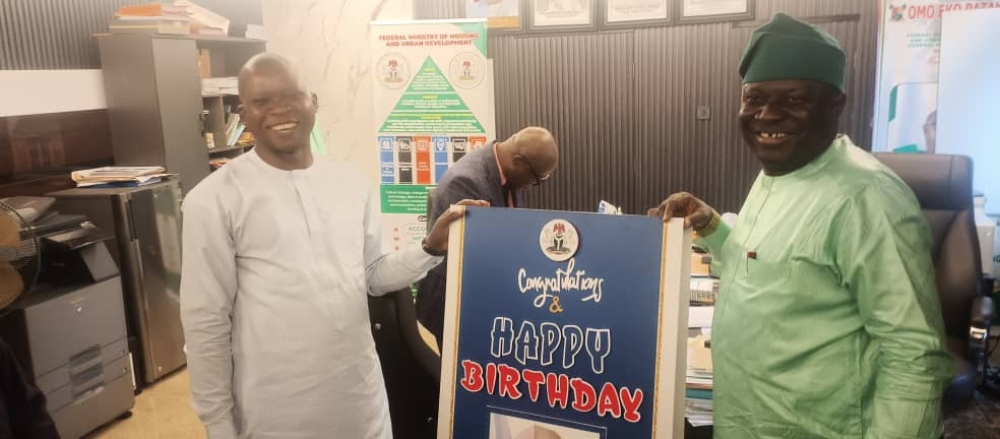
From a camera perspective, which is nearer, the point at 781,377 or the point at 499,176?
the point at 781,377

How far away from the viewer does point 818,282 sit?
121cm

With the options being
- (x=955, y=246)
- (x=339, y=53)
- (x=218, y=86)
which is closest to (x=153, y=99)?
(x=218, y=86)

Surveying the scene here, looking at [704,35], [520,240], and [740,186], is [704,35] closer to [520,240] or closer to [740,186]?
[740,186]

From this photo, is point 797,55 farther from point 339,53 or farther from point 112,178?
point 112,178

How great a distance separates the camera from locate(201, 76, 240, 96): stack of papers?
431cm

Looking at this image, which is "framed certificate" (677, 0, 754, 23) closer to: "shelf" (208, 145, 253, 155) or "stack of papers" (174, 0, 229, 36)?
"stack of papers" (174, 0, 229, 36)

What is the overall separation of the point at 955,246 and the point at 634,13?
2.30 meters

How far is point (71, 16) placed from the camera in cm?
376

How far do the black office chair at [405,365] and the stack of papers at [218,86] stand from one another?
3.11m

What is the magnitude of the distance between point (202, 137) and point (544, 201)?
2.16 meters

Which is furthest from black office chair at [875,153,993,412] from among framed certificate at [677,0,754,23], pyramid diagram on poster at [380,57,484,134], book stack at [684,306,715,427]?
pyramid diagram on poster at [380,57,484,134]

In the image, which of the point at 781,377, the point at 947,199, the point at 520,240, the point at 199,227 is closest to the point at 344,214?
the point at 199,227

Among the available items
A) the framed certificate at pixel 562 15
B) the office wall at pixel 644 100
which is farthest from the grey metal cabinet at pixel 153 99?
the framed certificate at pixel 562 15

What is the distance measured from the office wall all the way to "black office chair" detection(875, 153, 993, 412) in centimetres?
159
